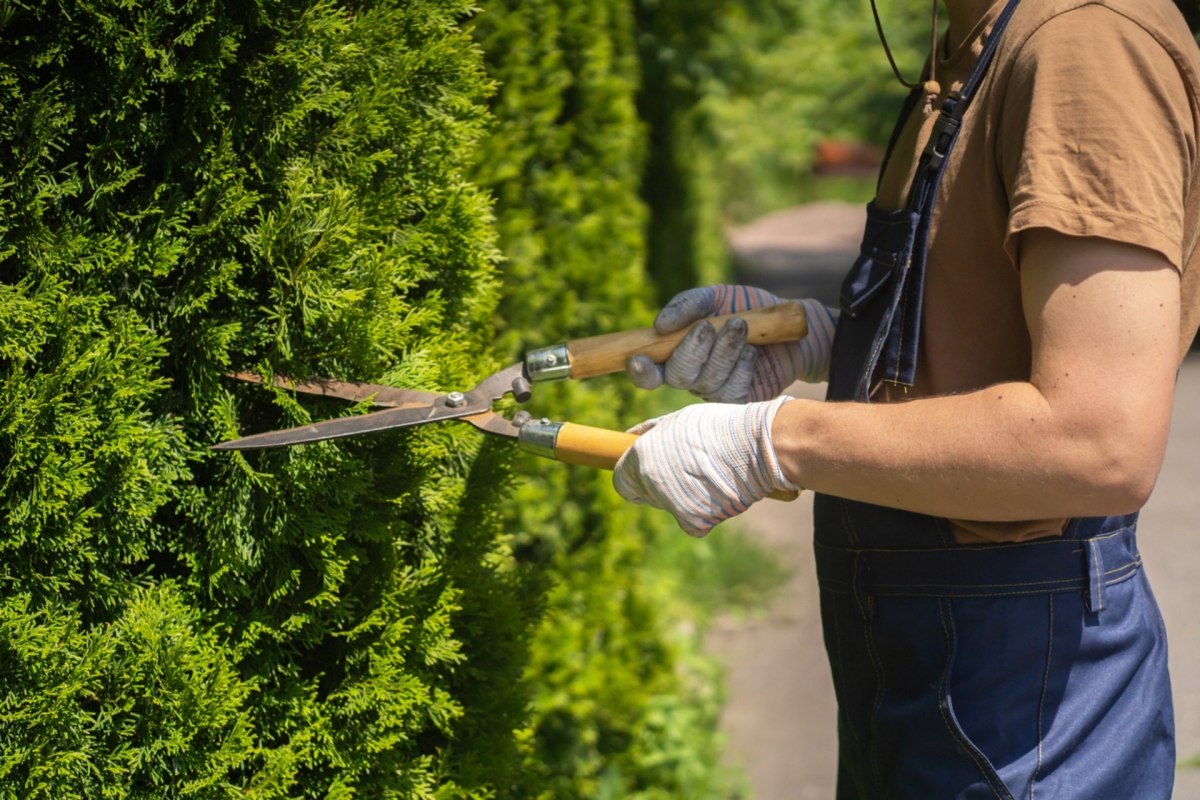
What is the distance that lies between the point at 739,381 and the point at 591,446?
40cm

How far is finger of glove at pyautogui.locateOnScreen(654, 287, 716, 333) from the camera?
1905 mm

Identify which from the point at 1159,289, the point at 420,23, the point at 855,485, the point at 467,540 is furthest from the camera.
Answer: the point at 467,540

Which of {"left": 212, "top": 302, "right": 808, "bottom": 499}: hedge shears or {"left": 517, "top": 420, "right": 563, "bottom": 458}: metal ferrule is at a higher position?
{"left": 212, "top": 302, "right": 808, "bottom": 499}: hedge shears

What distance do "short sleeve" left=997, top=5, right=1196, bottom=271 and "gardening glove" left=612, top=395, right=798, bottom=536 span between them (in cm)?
41

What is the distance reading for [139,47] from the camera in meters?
1.42

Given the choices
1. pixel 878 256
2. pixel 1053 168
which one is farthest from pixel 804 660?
pixel 1053 168

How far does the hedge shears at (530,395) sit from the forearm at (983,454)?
187 millimetres

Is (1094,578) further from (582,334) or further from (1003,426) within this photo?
(582,334)

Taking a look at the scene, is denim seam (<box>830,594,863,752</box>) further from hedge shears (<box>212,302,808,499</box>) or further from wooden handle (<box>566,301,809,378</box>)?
wooden handle (<box>566,301,809,378</box>)

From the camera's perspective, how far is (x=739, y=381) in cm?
195

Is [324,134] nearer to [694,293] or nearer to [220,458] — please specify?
[220,458]

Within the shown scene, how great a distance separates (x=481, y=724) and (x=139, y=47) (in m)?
1.30

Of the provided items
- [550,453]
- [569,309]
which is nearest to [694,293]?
[550,453]

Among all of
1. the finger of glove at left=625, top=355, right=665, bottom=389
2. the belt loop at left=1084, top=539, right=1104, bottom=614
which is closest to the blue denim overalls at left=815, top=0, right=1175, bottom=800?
the belt loop at left=1084, top=539, right=1104, bottom=614
